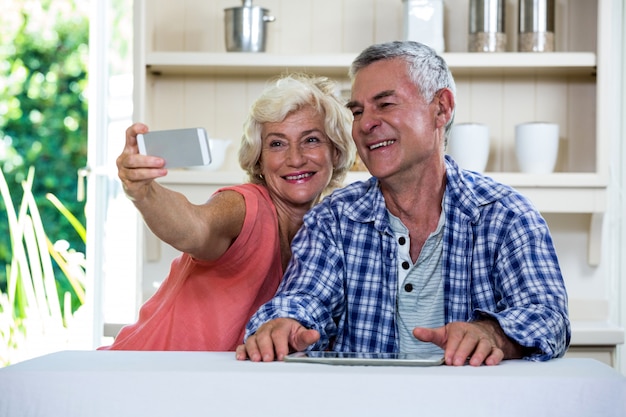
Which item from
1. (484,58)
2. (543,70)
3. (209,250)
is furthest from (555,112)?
(209,250)

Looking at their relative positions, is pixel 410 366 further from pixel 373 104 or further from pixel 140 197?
pixel 373 104

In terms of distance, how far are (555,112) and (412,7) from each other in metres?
0.65

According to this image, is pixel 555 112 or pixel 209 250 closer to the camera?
pixel 209 250

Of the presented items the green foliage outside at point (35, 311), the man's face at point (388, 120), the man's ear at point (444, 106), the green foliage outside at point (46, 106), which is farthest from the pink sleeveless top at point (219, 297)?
the green foliage outside at point (46, 106)

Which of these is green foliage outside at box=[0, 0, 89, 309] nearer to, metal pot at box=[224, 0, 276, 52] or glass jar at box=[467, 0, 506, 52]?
metal pot at box=[224, 0, 276, 52]

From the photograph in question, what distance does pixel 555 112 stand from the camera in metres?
3.02

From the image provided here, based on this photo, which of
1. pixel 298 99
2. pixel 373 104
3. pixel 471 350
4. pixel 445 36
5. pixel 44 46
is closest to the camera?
pixel 471 350

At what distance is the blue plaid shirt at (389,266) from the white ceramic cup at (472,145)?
3.12 feet

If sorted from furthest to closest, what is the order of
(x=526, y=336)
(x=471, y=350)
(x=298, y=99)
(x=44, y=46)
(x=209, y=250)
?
(x=44, y=46)
(x=298, y=99)
(x=209, y=250)
(x=526, y=336)
(x=471, y=350)

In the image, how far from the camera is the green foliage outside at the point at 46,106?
22.8 feet

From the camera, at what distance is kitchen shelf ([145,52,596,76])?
9.14ft

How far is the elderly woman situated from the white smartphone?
0.34 ft

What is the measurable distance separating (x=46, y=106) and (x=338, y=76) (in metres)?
4.60

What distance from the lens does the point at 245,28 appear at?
2.83 m
